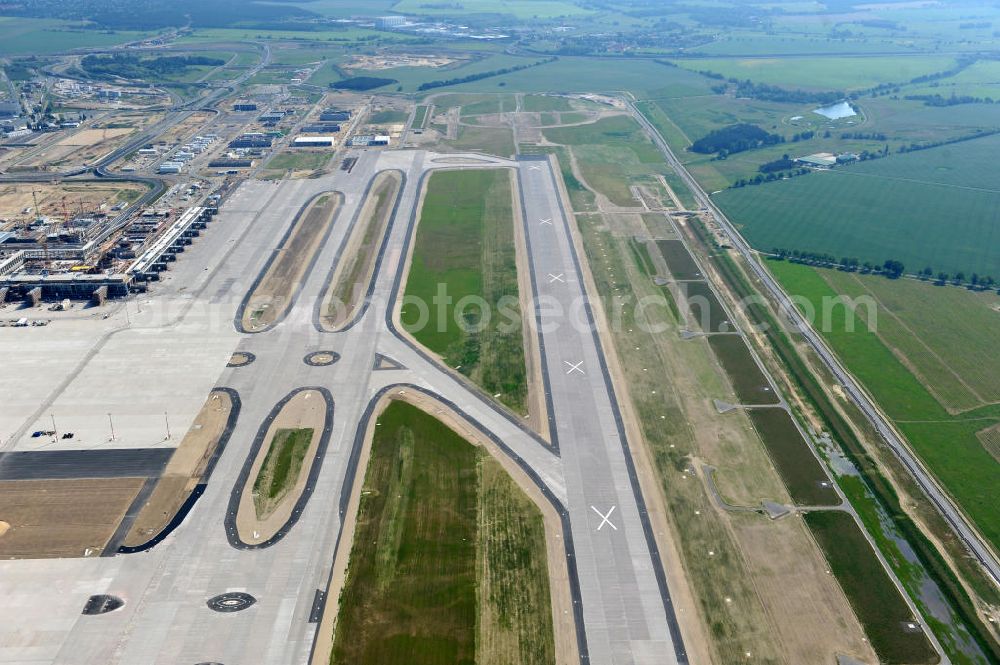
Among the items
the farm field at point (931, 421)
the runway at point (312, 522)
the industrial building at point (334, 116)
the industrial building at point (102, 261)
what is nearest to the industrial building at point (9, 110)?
the industrial building at point (334, 116)

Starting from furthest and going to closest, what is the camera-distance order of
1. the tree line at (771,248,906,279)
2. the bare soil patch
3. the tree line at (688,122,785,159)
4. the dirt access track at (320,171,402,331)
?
1. the tree line at (688,122,785,159)
2. the tree line at (771,248,906,279)
3. the dirt access track at (320,171,402,331)
4. the bare soil patch

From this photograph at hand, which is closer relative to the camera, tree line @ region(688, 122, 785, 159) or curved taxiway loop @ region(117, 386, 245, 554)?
curved taxiway loop @ region(117, 386, 245, 554)

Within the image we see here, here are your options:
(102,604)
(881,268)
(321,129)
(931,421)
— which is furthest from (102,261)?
(881,268)

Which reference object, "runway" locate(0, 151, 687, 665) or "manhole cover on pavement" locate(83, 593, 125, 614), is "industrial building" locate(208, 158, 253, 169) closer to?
"runway" locate(0, 151, 687, 665)

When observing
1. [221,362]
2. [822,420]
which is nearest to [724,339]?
[822,420]

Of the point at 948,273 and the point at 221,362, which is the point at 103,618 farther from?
the point at 948,273

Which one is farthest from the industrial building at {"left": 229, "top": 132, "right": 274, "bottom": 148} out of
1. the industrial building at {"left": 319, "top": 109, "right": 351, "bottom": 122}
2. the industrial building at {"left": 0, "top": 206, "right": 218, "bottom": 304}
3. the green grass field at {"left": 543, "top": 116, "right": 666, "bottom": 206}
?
the green grass field at {"left": 543, "top": 116, "right": 666, "bottom": 206}

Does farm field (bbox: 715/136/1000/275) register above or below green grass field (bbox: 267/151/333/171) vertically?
below
